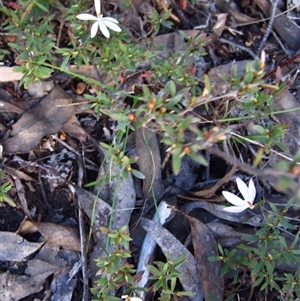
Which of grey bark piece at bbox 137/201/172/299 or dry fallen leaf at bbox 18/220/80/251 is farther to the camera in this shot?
dry fallen leaf at bbox 18/220/80/251

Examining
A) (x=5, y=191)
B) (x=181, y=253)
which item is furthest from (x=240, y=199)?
(x=5, y=191)

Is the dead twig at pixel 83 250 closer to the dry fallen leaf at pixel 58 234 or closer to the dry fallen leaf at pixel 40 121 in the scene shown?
the dry fallen leaf at pixel 58 234

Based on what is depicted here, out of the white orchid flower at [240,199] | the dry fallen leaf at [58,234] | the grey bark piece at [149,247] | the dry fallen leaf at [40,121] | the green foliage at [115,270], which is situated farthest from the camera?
the dry fallen leaf at [40,121]

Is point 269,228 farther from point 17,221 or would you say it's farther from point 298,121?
point 17,221

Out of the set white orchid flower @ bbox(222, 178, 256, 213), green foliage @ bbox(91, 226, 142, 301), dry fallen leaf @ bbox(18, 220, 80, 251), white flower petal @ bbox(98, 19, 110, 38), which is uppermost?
white flower petal @ bbox(98, 19, 110, 38)

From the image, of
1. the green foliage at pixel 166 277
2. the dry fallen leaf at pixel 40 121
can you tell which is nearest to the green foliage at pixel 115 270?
the green foliage at pixel 166 277

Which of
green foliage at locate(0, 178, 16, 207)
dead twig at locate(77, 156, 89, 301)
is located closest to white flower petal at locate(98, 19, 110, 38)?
dead twig at locate(77, 156, 89, 301)

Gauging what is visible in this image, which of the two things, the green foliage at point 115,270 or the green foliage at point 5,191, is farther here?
the green foliage at point 5,191

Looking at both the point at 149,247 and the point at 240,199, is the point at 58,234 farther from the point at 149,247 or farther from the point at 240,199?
the point at 240,199

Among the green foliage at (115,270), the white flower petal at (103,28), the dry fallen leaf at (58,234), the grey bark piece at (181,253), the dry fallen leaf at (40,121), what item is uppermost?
the white flower petal at (103,28)

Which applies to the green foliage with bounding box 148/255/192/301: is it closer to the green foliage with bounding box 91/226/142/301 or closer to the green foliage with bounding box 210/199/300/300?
the green foliage with bounding box 91/226/142/301
